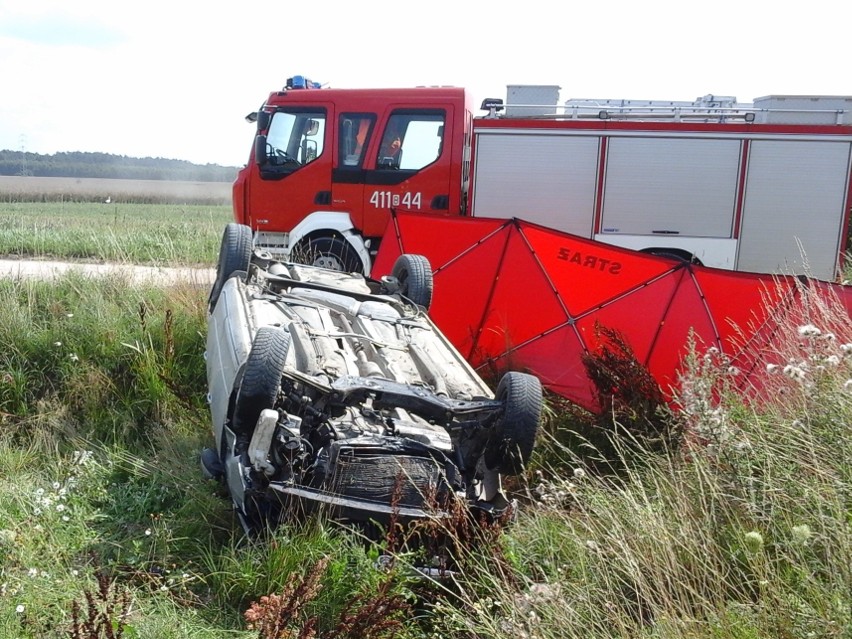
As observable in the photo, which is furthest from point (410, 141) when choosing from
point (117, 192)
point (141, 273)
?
point (117, 192)

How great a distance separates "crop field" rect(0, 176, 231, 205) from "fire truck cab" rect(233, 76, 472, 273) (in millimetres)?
22783

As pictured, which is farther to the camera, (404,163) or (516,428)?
(404,163)

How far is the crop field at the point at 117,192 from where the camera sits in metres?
36.1

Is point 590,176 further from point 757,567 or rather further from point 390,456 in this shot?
point 757,567

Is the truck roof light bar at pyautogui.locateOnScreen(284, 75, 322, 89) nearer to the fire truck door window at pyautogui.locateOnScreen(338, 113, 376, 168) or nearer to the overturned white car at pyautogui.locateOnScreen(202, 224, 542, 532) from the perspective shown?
the fire truck door window at pyautogui.locateOnScreen(338, 113, 376, 168)

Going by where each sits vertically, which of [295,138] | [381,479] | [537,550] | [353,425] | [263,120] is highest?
[263,120]

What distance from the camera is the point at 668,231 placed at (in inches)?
400

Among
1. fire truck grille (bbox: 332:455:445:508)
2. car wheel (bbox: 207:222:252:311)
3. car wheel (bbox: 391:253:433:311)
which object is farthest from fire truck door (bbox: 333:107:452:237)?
fire truck grille (bbox: 332:455:445:508)

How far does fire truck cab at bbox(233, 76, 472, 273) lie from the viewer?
10062mm

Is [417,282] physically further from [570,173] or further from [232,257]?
[570,173]

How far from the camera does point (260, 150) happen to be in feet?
33.6

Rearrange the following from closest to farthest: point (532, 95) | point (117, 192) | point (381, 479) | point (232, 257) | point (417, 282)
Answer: point (381, 479)
point (232, 257)
point (417, 282)
point (532, 95)
point (117, 192)

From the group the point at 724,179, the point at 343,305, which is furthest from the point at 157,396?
the point at 724,179

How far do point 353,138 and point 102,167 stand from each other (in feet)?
265
